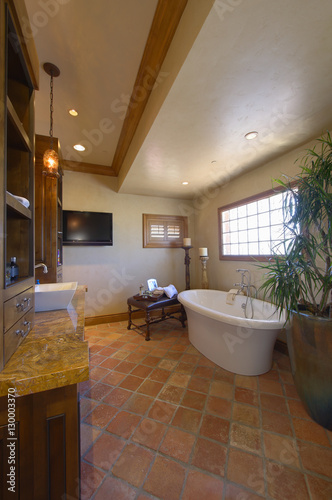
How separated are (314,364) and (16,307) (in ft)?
6.37

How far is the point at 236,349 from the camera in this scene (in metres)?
1.84

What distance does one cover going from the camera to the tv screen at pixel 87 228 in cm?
306

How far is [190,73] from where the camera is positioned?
1161 millimetres

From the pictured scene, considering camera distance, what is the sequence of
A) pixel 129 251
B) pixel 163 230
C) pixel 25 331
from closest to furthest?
pixel 25 331, pixel 129 251, pixel 163 230

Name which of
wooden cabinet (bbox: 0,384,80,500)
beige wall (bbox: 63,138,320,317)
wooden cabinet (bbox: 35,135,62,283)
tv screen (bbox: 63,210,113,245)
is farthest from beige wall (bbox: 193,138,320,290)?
wooden cabinet (bbox: 35,135,62,283)

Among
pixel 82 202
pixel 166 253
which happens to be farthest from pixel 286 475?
pixel 82 202

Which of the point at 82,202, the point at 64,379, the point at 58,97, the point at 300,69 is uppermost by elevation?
the point at 58,97

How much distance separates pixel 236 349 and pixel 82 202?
127 inches

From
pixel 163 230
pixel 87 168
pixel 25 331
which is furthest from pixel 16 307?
pixel 163 230

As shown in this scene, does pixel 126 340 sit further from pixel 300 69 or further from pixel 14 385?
pixel 300 69

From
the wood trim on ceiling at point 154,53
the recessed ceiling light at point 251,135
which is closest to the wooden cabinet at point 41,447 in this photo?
the wood trim on ceiling at point 154,53

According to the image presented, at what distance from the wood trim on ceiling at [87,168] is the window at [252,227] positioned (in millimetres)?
2190

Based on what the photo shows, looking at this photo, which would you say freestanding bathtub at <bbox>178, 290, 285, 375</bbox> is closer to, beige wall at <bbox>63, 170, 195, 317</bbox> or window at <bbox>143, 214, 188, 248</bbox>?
beige wall at <bbox>63, 170, 195, 317</bbox>

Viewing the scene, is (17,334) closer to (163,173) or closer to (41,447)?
(41,447)
